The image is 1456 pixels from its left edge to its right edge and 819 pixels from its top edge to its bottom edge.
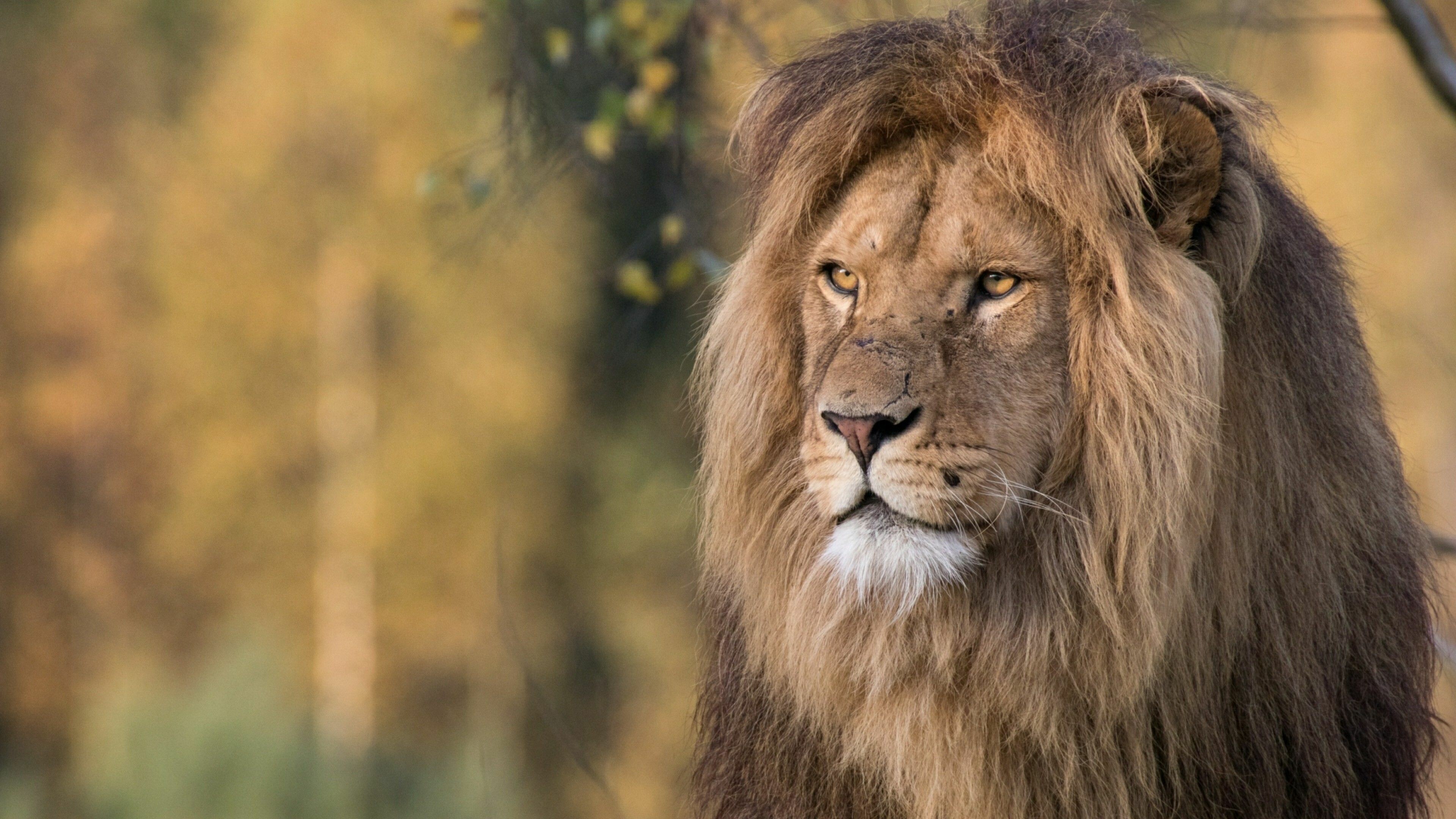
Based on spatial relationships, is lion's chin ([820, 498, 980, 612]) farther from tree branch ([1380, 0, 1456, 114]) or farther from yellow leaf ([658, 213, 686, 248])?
yellow leaf ([658, 213, 686, 248])

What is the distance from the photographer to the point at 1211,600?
2.66 m

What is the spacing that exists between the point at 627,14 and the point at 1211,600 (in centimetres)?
297

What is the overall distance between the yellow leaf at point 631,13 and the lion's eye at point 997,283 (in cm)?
253

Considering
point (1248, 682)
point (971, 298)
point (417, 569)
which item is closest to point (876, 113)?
point (971, 298)

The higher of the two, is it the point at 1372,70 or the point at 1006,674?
the point at 1372,70

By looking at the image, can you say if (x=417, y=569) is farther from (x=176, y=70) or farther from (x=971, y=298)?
(x=971, y=298)

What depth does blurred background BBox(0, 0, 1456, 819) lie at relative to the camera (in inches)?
614

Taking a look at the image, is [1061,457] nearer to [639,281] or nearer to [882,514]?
[882,514]

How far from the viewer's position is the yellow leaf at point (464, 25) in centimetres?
475

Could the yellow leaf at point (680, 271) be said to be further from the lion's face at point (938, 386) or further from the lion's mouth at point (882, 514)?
the lion's mouth at point (882, 514)

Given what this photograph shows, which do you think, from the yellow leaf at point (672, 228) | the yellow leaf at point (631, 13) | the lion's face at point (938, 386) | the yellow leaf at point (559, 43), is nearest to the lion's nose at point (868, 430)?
the lion's face at point (938, 386)

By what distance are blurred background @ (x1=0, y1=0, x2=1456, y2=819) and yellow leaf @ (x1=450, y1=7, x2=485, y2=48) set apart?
7234mm

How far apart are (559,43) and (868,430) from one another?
2562 mm

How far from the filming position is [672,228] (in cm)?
471
